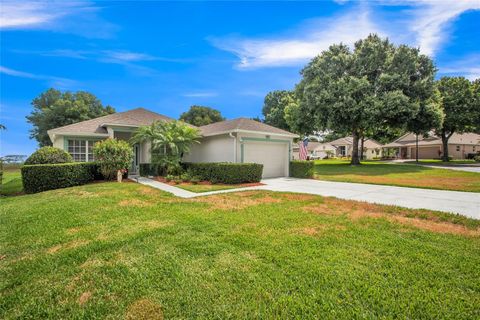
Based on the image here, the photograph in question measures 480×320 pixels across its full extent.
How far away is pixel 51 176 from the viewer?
10.2 metres

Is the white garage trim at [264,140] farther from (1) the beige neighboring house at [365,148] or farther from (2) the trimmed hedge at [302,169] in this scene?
(1) the beige neighboring house at [365,148]

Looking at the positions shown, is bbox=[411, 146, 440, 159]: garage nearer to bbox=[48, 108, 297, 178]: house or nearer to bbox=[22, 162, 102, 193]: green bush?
bbox=[48, 108, 297, 178]: house

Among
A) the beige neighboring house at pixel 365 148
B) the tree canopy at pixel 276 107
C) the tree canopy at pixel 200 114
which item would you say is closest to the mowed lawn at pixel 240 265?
the tree canopy at pixel 276 107

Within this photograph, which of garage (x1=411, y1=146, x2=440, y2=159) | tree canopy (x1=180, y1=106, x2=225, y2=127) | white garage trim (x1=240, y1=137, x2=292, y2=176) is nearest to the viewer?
white garage trim (x1=240, y1=137, x2=292, y2=176)

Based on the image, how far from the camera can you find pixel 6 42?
10.1m

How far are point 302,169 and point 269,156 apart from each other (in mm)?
2370

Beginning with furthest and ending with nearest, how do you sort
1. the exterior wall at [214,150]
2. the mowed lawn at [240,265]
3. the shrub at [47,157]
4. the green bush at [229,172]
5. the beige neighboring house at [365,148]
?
the beige neighboring house at [365,148] → the exterior wall at [214,150] → the green bush at [229,172] → the shrub at [47,157] → the mowed lawn at [240,265]

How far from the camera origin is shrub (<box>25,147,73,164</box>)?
10.8 m

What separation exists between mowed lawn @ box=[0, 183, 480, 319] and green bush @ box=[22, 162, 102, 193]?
17.1ft

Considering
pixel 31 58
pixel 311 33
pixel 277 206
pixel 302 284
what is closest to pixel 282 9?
pixel 311 33

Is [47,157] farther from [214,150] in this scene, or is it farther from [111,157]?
[214,150]

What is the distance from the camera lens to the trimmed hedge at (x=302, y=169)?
14680mm

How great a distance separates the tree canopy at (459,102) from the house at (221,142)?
84.3 ft

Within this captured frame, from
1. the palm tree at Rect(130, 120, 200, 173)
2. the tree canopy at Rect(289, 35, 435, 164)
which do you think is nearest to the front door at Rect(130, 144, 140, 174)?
the palm tree at Rect(130, 120, 200, 173)
